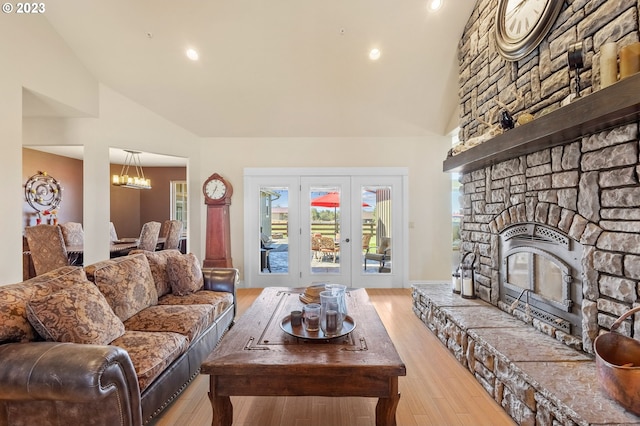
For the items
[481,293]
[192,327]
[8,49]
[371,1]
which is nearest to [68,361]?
[192,327]

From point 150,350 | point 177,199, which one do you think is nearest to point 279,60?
point 150,350

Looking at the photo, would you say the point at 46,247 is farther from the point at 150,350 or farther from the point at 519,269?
the point at 519,269

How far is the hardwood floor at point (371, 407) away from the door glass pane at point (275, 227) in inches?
113

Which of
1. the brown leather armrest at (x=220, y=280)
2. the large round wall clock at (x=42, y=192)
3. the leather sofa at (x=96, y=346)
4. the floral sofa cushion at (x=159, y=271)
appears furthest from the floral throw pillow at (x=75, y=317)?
the large round wall clock at (x=42, y=192)

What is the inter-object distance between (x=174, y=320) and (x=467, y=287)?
286 centimetres

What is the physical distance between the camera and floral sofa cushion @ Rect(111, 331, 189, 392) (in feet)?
5.60

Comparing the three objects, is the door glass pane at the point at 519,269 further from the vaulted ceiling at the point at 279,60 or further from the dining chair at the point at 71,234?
the dining chair at the point at 71,234

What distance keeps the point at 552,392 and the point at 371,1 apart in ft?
11.9

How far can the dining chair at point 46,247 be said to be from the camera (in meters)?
4.01

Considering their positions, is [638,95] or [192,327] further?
[192,327]

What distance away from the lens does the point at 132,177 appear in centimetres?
686

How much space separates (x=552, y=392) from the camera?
5.07 feet

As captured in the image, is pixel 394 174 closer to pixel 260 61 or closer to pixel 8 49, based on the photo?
pixel 260 61

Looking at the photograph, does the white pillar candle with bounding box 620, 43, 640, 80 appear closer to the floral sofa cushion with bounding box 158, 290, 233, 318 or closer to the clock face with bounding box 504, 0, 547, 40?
the clock face with bounding box 504, 0, 547, 40
